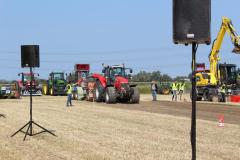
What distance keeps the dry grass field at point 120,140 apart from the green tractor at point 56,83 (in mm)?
30292

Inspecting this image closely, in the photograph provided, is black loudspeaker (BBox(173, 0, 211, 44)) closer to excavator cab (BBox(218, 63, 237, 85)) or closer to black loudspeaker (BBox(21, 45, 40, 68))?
black loudspeaker (BBox(21, 45, 40, 68))

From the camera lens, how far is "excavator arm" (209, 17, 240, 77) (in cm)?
4050

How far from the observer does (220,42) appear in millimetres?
42594

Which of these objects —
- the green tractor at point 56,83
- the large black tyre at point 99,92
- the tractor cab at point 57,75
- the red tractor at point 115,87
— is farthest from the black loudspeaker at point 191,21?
the tractor cab at point 57,75

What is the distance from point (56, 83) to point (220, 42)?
17.5 m

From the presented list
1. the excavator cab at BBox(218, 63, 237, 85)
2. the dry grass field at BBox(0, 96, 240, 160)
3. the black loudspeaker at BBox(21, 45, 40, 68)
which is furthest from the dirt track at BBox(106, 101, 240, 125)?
the excavator cab at BBox(218, 63, 237, 85)

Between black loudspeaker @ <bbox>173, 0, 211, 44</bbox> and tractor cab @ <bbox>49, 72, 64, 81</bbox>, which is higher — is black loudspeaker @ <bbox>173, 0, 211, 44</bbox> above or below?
below

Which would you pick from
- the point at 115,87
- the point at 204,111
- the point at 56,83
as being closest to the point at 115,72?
the point at 115,87

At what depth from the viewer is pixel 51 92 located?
178 ft

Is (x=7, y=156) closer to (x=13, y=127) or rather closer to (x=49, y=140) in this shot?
(x=49, y=140)

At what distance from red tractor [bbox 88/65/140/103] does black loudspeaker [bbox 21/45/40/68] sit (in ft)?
61.3

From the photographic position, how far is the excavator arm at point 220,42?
40.5 metres

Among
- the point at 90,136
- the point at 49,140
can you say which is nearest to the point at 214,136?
the point at 90,136

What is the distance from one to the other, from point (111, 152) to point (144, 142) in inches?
83.4
